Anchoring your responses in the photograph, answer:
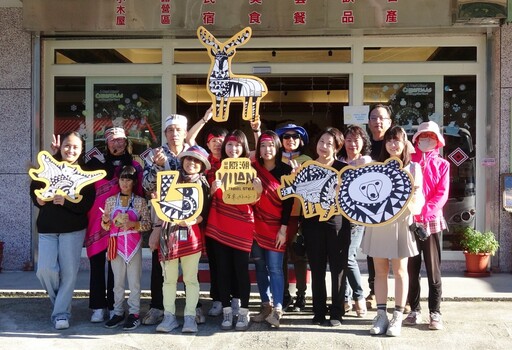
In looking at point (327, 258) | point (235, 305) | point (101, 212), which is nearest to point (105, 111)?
point (101, 212)

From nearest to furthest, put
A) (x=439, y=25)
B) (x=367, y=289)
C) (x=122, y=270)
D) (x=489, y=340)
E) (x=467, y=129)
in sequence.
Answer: (x=489, y=340) → (x=122, y=270) → (x=367, y=289) → (x=439, y=25) → (x=467, y=129)

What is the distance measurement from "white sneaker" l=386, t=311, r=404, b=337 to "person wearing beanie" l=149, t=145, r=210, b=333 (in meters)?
1.60

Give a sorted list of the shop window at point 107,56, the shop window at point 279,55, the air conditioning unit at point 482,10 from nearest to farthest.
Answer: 1. the air conditioning unit at point 482,10
2. the shop window at point 279,55
3. the shop window at point 107,56

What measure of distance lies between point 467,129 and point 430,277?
9.85ft

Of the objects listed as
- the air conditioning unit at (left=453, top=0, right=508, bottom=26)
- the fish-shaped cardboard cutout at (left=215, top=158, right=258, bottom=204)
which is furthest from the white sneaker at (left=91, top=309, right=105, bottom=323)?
the air conditioning unit at (left=453, top=0, right=508, bottom=26)

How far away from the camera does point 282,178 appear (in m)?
5.16

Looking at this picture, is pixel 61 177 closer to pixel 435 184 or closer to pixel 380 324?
pixel 380 324

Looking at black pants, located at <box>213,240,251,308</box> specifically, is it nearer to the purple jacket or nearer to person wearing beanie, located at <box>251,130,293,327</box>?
person wearing beanie, located at <box>251,130,293,327</box>

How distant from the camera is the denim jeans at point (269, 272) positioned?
525 centimetres

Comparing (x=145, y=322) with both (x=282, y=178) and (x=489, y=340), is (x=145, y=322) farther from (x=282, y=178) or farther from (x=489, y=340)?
(x=489, y=340)

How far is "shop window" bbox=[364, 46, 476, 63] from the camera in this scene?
24.9 ft

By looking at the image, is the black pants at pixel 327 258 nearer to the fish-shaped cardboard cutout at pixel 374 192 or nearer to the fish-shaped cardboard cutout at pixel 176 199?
the fish-shaped cardboard cutout at pixel 374 192

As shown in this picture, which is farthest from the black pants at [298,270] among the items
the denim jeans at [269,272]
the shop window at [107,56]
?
the shop window at [107,56]

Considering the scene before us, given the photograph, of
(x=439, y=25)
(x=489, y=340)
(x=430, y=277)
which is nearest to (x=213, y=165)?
(x=430, y=277)
